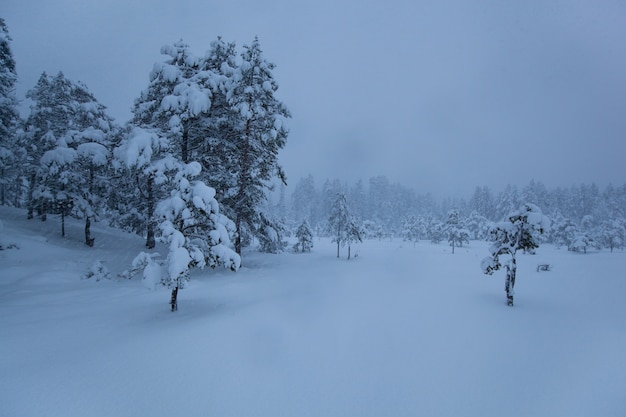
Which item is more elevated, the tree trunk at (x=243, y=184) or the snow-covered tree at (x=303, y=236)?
the tree trunk at (x=243, y=184)

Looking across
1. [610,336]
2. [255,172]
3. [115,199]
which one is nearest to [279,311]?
[255,172]

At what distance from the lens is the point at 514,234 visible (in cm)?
1374

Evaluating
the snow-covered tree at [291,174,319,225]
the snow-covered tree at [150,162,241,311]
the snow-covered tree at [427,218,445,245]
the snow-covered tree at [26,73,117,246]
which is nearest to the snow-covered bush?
the snow-covered tree at [26,73,117,246]

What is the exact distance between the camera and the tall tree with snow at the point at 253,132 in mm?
17141

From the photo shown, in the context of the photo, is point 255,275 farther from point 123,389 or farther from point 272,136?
point 123,389

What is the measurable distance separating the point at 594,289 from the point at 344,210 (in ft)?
77.0

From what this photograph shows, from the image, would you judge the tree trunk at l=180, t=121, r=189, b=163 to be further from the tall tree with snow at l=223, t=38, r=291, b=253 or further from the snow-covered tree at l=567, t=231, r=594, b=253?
the snow-covered tree at l=567, t=231, r=594, b=253

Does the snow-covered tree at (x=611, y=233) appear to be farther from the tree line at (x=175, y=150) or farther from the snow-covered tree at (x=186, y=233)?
the snow-covered tree at (x=186, y=233)

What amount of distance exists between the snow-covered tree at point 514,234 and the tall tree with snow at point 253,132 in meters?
13.2

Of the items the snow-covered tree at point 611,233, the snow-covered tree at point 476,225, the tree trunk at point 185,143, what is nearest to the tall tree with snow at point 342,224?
the tree trunk at point 185,143

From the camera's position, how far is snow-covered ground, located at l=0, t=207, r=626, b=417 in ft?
17.4

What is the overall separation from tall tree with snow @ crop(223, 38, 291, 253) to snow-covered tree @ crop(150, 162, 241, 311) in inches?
297

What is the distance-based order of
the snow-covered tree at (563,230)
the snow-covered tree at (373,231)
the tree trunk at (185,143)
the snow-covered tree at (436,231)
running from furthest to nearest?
the snow-covered tree at (373,231)
the snow-covered tree at (436,231)
the snow-covered tree at (563,230)
the tree trunk at (185,143)

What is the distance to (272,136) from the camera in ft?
57.0
